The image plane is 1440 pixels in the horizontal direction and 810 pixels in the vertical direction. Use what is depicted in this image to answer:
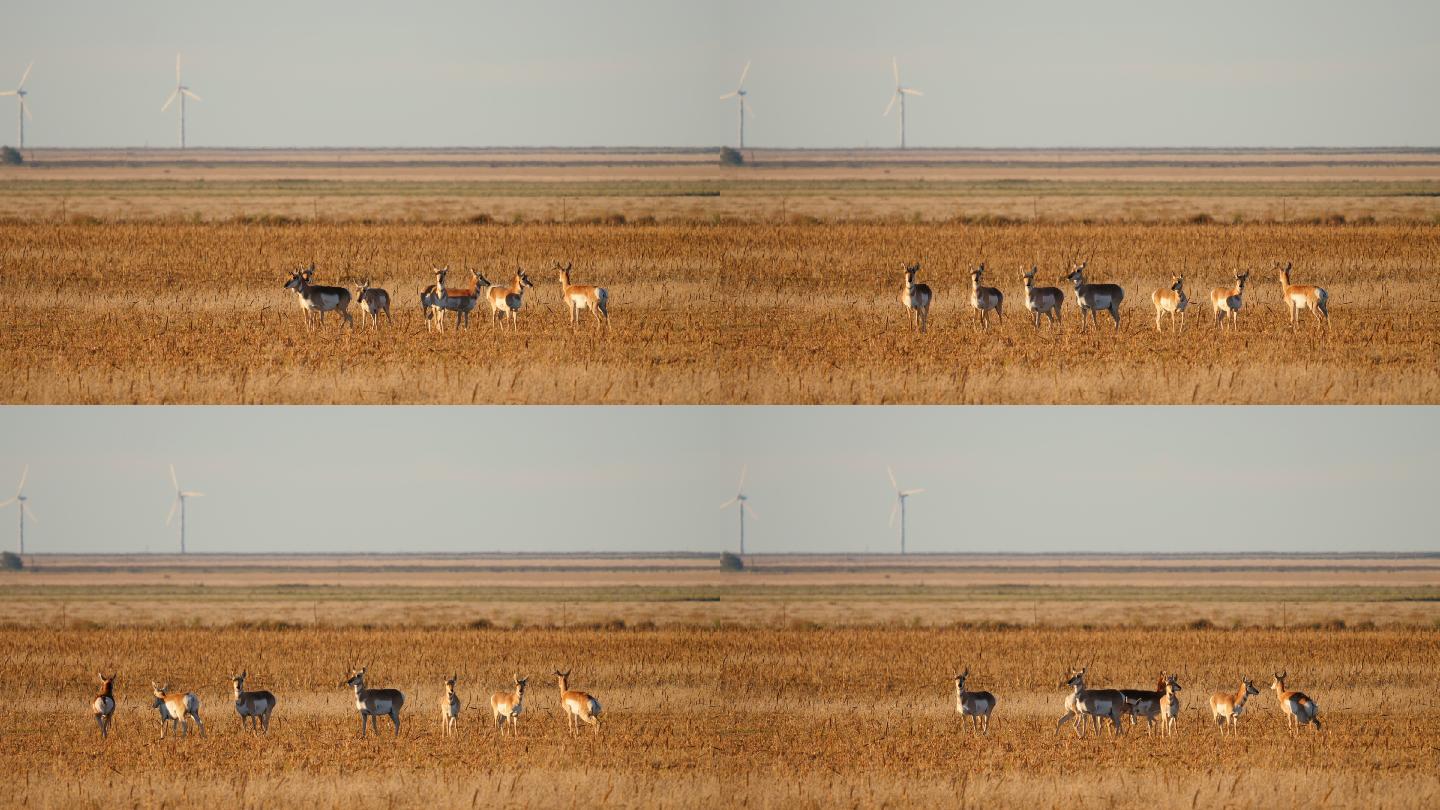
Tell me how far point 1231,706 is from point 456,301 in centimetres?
1031

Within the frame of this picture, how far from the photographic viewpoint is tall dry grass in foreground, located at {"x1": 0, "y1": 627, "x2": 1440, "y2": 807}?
22.1m

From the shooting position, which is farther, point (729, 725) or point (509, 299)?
point (509, 299)

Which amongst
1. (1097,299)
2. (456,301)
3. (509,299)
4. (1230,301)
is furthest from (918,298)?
(456,301)

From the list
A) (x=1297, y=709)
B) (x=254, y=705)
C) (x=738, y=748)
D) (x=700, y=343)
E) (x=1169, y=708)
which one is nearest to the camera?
(x=738, y=748)

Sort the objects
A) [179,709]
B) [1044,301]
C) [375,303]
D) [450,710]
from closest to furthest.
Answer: [179,709]
[450,710]
[1044,301]
[375,303]

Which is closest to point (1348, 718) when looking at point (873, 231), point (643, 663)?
point (643, 663)

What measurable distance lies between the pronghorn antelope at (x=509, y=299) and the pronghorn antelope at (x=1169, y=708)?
28.7 feet

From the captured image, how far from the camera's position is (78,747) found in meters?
23.1

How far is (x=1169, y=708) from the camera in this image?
23.1m

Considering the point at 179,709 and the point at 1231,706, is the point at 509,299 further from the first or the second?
the point at 1231,706

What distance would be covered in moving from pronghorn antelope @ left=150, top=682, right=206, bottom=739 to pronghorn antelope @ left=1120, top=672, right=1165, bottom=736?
10110mm

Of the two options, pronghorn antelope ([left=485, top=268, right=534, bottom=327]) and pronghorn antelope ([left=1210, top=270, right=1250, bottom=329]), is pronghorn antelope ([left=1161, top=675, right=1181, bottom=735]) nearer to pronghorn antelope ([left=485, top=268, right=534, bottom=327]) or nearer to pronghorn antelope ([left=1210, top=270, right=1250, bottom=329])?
pronghorn antelope ([left=1210, top=270, right=1250, bottom=329])

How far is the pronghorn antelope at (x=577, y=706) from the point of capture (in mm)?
24109

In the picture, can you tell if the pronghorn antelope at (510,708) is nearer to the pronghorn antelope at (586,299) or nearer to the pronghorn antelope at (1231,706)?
the pronghorn antelope at (586,299)
